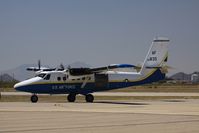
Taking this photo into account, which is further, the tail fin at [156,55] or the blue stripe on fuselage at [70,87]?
the tail fin at [156,55]

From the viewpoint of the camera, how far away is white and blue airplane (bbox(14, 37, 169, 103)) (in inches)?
1708

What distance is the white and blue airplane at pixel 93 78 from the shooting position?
43.4 meters

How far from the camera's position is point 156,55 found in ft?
152

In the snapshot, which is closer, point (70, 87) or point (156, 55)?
point (70, 87)

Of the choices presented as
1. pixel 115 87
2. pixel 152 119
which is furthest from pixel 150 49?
pixel 152 119

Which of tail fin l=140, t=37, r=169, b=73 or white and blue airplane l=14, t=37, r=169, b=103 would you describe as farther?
tail fin l=140, t=37, r=169, b=73

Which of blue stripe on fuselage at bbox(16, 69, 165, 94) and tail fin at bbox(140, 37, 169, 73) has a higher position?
A: tail fin at bbox(140, 37, 169, 73)

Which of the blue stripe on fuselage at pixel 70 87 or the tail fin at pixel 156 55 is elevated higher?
the tail fin at pixel 156 55

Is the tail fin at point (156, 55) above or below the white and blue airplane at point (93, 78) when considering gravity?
above

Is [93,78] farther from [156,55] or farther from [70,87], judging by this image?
[156,55]

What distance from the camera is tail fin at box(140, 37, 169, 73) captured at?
46.2m

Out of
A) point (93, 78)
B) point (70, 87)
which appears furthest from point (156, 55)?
point (70, 87)

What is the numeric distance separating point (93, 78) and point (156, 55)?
6586mm

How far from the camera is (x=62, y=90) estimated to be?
4412 cm
